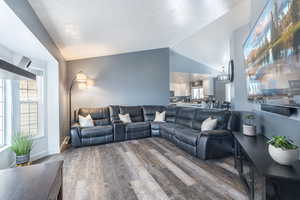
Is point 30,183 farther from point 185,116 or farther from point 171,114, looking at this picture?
point 171,114

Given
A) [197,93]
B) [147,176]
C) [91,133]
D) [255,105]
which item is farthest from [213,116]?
[197,93]

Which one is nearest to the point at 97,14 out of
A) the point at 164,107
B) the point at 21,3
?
the point at 21,3

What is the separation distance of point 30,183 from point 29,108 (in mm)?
2945

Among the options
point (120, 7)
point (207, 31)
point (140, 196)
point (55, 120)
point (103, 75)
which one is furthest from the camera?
point (103, 75)

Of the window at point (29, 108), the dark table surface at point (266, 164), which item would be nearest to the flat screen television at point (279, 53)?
the dark table surface at point (266, 164)

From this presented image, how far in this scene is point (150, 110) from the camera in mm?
5133

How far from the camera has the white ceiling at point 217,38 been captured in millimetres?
3018

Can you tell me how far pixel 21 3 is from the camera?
166cm

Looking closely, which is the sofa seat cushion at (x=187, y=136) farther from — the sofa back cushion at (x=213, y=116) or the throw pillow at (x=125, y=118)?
the throw pillow at (x=125, y=118)

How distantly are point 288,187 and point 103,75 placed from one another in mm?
5089

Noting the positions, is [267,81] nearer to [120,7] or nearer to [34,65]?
[120,7]

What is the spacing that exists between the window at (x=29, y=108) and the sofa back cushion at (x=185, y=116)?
3.68 meters

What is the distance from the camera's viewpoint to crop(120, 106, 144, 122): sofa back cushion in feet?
16.1

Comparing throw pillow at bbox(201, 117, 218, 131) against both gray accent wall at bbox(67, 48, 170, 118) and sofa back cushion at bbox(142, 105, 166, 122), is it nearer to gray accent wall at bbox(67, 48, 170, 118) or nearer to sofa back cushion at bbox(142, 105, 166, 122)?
sofa back cushion at bbox(142, 105, 166, 122)
